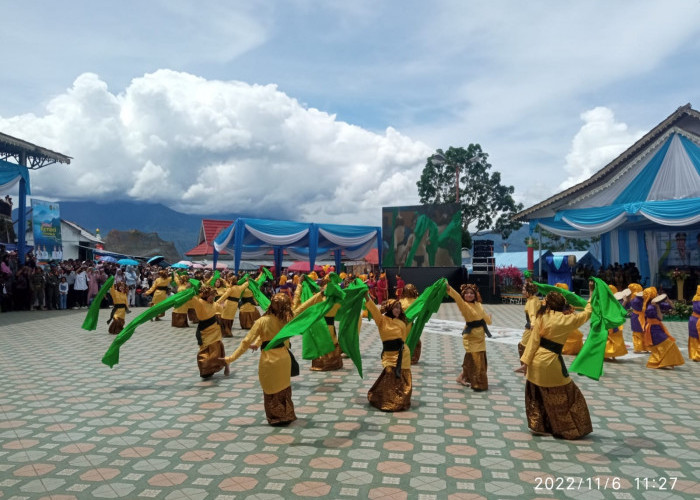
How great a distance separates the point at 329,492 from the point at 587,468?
211 cm

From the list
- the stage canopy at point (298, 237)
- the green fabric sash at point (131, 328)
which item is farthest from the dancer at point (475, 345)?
the stage canopy at point (298, 237)

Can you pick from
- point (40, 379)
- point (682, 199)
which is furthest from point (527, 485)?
point (682, 199)

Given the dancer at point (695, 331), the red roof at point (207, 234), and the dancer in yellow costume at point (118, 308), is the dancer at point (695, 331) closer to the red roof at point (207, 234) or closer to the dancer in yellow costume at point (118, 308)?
the dancer in yellow costume at point (118, 308)

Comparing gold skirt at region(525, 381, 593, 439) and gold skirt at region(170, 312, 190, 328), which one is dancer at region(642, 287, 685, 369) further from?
gold skirt at region(170, 312, 190, 328)

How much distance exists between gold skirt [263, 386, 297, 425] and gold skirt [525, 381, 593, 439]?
2.43 meters

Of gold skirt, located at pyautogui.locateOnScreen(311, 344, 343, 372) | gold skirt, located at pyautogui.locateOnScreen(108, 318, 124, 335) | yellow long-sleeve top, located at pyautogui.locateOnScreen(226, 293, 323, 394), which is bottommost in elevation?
gold skirt, located at pyautogui.locateOnScreen(311, 344, 343, 372)

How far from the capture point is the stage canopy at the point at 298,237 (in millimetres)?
20786

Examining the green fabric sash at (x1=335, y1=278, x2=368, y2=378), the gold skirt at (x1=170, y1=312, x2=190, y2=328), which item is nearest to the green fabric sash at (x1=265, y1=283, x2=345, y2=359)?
the green fabric sash at (x1=335, y1=278, x2=368, y2=378)

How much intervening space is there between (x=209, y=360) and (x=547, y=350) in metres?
4.63

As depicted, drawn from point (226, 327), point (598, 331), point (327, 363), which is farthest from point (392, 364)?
point (226, 327)

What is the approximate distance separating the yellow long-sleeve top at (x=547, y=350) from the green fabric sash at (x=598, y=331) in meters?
0.37

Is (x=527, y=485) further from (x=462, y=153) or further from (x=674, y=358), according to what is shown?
(x=462, y=153)

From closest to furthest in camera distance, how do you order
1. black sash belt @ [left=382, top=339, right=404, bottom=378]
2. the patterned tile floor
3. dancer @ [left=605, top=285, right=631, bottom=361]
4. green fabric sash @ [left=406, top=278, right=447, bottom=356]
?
1. the patterned tile floor
2. black sash belt @ [left=382, top=339, right=404, bottom=378]
3. green fabric sash @ [left=406, top=278, right=447, bottom=356]
4. dancer @ [left=605, top=285, right=631, bottom=361]

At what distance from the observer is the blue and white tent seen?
16.9 meters
